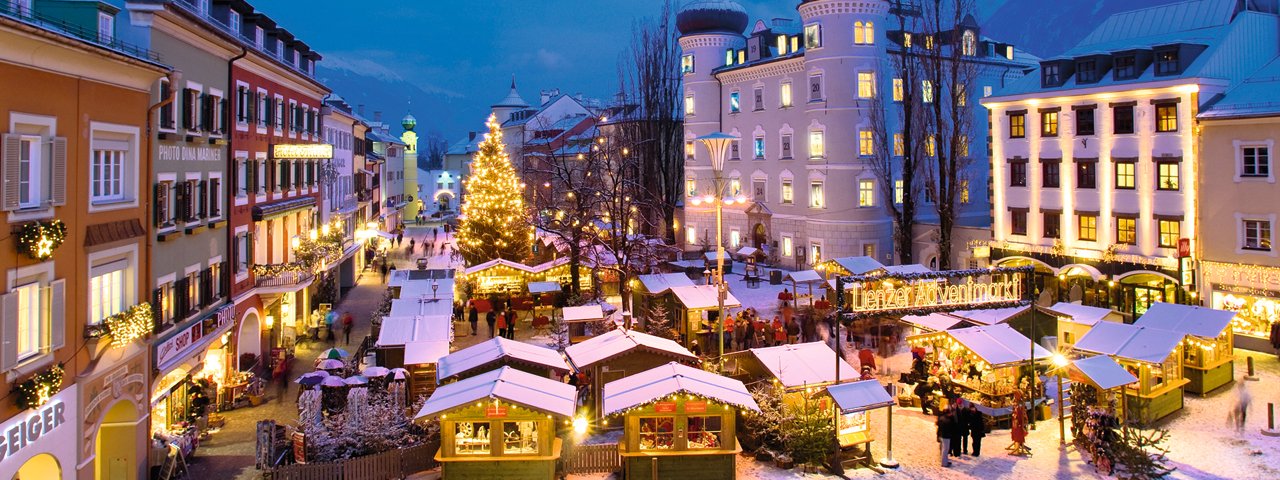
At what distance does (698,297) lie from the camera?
29.8 metres

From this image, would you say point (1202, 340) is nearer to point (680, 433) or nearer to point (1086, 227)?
point (1086, 227)

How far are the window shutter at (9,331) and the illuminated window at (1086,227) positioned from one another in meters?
33.8

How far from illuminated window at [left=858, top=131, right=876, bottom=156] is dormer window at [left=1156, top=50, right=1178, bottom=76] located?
16.2 meters

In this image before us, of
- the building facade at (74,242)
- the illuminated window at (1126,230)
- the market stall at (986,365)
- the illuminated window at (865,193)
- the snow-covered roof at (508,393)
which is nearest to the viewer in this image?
the building facade at (74,242)

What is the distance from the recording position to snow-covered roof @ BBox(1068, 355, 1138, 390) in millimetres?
19750

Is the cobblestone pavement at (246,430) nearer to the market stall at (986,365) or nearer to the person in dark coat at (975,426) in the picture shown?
the person in dark coat at (975,426)

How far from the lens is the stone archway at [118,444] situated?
54.6ft

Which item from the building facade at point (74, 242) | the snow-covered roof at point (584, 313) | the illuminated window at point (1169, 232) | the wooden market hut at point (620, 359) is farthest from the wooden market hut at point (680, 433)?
the illuminated window at point (1169, 232)

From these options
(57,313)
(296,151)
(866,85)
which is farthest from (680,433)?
(866,85)

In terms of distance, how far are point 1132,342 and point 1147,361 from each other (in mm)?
1297

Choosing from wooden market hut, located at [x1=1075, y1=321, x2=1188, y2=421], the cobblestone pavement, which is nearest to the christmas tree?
the cobblestone pavement

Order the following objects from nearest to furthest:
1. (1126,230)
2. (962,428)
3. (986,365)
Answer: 1. (962,428)
2. (986,365)
3. (1126,230)

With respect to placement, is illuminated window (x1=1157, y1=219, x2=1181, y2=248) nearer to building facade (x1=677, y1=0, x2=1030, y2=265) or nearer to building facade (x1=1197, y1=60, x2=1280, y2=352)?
building facade (x1=1197, y1=60, x2=1280, y2=352)

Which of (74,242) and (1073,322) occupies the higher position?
(74,242)
